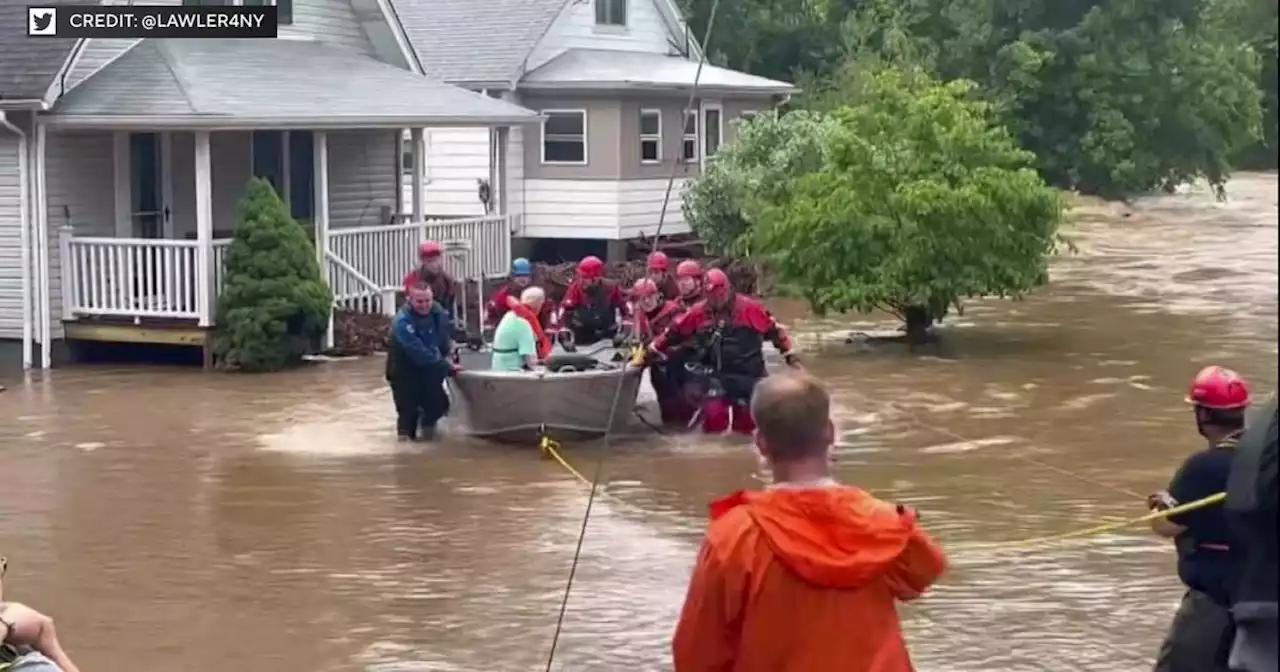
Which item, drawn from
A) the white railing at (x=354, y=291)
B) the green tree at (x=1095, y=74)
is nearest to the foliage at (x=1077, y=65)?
the green tree at (x=1095, y=74)

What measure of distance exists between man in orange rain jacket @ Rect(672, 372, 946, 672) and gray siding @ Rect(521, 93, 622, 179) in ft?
91.2

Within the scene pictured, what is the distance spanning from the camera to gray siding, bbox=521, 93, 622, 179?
107 ft

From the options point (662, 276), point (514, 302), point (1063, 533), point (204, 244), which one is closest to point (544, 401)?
point (514, 302)

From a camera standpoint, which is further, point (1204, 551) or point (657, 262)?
point (657, 262)

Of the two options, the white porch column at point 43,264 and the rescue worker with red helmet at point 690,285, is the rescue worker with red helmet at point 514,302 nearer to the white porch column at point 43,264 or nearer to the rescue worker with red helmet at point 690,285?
the rescue worker with red helmet at point 690,285

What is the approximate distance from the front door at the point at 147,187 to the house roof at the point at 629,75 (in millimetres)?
9528

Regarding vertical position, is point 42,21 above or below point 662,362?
above

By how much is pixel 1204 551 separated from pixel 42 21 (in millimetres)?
18759

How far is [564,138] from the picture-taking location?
33.1 metres

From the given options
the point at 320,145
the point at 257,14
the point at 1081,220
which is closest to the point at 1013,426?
the point at 320,145

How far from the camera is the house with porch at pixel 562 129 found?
3247cm

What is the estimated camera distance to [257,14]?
81.7ft

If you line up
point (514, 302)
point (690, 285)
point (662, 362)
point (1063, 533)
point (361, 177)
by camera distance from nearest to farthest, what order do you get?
point (1063, 533), point (514, 302), point (662, 362), point (690, 285), point (361, 177)

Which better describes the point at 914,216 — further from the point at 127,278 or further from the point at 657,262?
the point at 127,278
